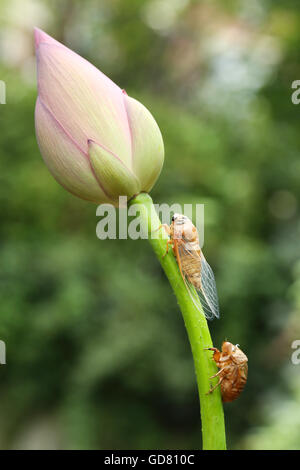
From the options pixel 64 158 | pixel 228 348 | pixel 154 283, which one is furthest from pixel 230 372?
pixel 154 283

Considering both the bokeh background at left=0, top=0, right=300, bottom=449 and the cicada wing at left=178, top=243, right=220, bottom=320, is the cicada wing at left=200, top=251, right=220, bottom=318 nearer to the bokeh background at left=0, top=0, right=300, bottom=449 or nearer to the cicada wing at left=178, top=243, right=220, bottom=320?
the cicada wing at left=178, top=243, right=220, bottom=320

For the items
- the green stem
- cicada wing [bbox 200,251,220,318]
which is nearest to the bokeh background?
cicada wing [bbox 200,251,220,318]

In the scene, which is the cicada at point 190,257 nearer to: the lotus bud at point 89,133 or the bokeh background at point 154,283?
the lotus bud at point 89,133

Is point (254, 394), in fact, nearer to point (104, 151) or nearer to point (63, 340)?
point (63, 340)

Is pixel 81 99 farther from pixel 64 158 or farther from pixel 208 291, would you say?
pixel 208 291

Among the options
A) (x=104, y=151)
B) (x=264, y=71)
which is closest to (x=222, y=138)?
(x=264, y=71)

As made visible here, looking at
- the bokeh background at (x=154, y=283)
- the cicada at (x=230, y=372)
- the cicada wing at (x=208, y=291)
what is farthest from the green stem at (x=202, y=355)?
the bokeh background at (x=154, y=283)
